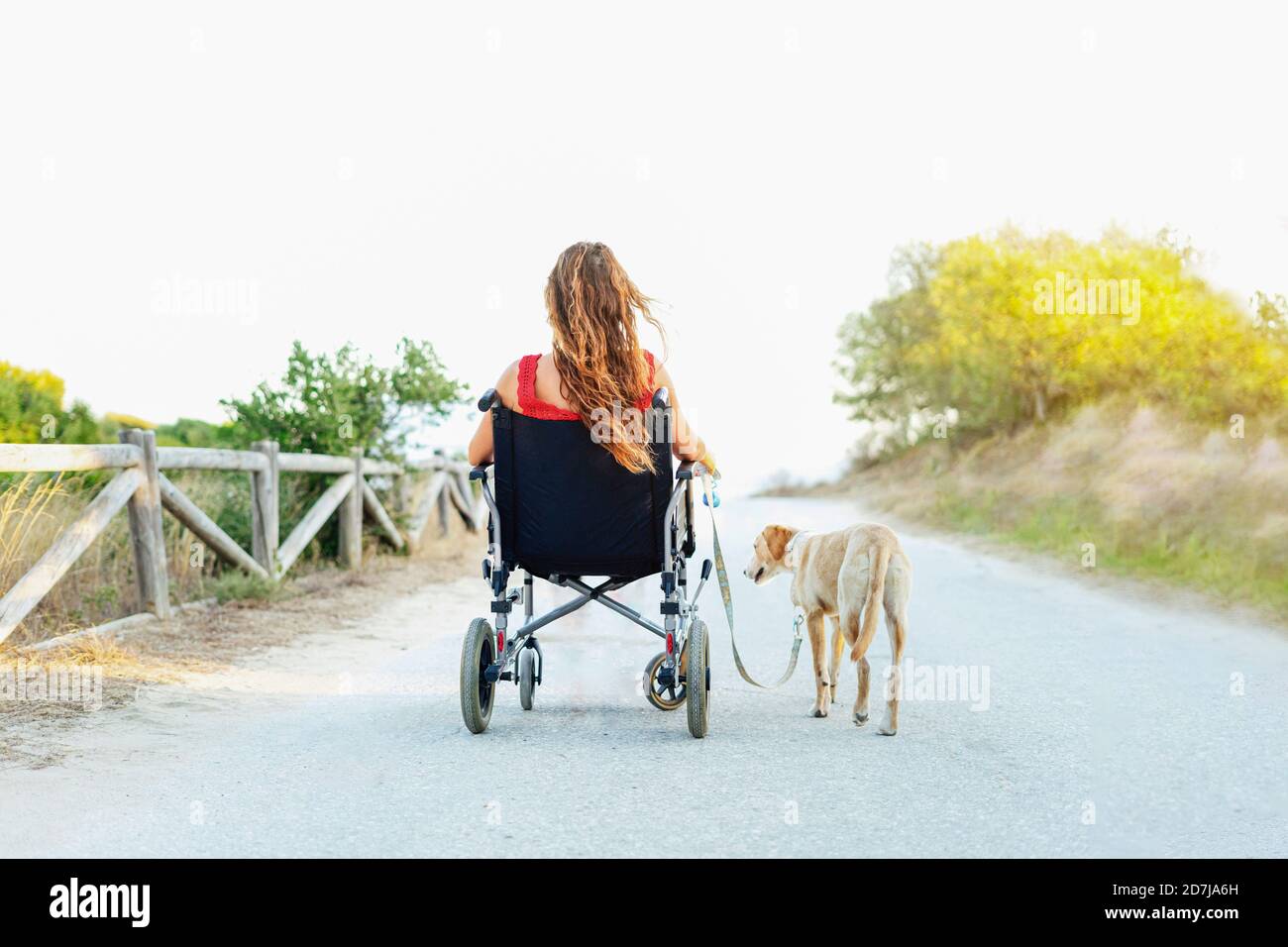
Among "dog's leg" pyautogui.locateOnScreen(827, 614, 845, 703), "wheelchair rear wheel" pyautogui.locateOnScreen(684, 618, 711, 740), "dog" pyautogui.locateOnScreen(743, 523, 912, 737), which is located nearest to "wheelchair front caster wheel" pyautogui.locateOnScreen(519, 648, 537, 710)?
"wheelchair rear wheel" pyautogui.locateOnScreen(684, 618, 711, 740)

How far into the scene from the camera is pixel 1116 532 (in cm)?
1463

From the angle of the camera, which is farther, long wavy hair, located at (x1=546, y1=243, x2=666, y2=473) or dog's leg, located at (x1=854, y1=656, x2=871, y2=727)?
dog's leg, located at (x1=854, y1=656, x2=871, y2=727)

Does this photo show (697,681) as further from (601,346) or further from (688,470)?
(601,346)

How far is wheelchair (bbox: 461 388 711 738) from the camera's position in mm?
5582

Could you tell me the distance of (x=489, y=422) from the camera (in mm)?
5719

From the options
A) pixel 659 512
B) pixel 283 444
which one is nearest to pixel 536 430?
pixel 659 512

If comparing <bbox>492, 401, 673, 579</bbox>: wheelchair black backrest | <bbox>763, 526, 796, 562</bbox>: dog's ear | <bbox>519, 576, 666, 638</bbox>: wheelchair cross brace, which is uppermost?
<bbox>492, 401, 673, 579</bbox>: wheelchair black backrest

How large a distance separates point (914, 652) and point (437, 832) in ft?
15.9

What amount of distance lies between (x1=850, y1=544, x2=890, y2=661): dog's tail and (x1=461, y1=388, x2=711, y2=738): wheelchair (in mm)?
784

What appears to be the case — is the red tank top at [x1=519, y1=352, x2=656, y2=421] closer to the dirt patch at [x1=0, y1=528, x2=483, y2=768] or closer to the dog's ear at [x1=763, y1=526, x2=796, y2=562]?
the dog's ear at [x1=763, y1=526, x2=796, y2=562]

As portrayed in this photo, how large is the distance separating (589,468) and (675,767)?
1475 mm

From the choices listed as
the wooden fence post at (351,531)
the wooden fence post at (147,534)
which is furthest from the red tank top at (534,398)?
the wooden fence post at (351,531)

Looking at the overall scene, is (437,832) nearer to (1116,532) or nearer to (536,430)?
(536,430)

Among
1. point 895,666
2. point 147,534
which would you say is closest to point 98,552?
point 147,534
